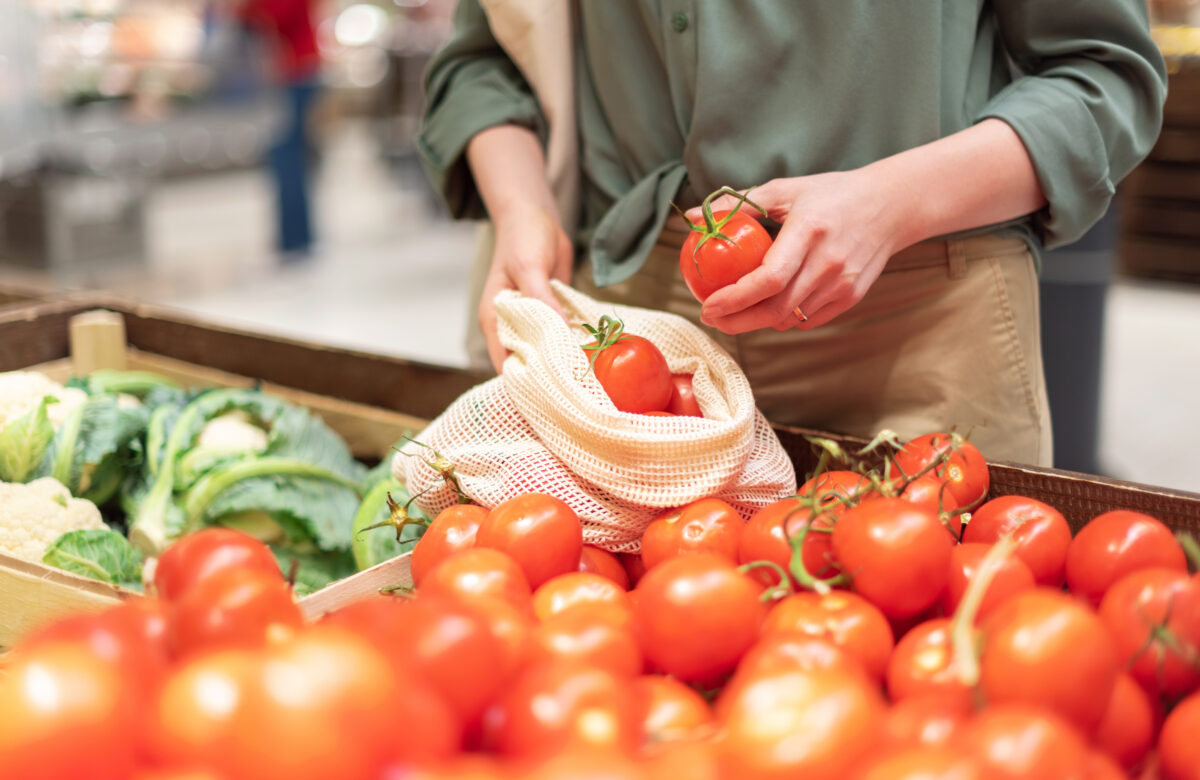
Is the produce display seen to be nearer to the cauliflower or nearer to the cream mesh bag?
the cauliflower

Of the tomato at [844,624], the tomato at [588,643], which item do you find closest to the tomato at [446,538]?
the tomato at [588,643]

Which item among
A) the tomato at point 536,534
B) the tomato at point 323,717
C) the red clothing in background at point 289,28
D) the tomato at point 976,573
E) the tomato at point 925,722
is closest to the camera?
the tomato at point 323,717

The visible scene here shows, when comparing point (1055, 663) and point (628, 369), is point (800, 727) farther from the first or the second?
point (628, 369)

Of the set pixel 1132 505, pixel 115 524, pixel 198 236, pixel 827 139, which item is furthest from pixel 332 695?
pixel 198 236

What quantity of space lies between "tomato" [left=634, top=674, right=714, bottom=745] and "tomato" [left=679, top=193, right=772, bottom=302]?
524 mm

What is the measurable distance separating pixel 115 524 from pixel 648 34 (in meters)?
1.17

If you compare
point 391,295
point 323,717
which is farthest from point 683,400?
point 391,295

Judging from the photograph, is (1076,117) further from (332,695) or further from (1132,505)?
(332,695)

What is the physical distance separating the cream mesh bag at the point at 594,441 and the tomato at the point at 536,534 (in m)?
0.11

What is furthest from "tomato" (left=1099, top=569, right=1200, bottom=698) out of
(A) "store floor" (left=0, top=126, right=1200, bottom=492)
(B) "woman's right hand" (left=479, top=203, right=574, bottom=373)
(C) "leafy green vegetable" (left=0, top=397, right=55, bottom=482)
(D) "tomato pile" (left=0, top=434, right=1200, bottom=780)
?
(A) "store floor" (left=0, top=126, right=1200, bottom=492)

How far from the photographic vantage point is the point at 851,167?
1.46 meters

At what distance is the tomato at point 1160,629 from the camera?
825 mm

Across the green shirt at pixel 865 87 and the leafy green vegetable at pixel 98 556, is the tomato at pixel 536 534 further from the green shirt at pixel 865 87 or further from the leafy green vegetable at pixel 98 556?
the leafy green vegetable at pixel 98 556

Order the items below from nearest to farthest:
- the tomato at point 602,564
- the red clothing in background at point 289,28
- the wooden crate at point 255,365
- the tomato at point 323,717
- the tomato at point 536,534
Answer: the tomato at point 323,717, the tomato at point 536,534, the tomato at point 602,564, the wooden crate at point 255,365, the red clothing in background at point 289,28
